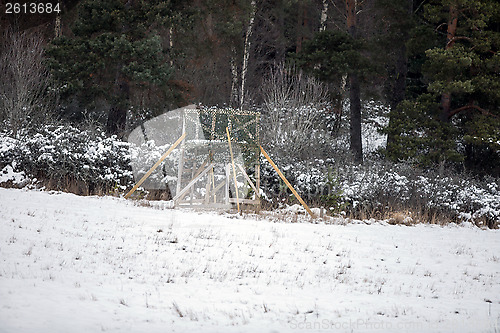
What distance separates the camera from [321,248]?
867 centimetres

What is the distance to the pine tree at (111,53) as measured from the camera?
52.9 feet

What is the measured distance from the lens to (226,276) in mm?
6453

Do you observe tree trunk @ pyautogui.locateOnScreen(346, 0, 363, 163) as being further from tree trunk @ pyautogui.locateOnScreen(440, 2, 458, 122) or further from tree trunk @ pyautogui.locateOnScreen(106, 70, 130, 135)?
tree trunk @ pyautogui.locateOnScreen(106, 70, 130, 135)

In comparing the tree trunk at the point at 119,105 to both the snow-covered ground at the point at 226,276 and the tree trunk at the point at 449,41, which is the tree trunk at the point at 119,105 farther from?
the tree trunk at the point at 449,41

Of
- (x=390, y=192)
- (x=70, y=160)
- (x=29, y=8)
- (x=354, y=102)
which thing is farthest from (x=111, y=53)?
(x=354, y=102)

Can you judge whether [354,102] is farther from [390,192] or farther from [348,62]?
[390,192]

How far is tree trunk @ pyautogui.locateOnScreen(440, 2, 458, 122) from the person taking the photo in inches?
671

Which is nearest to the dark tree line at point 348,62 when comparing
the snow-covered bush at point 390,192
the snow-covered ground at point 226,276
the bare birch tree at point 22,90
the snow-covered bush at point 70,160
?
the bare birch tree at point 22,90

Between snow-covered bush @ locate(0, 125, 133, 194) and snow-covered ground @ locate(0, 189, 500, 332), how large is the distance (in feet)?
9.62

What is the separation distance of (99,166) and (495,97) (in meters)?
13.0

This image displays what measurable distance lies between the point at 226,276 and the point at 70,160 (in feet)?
28.5

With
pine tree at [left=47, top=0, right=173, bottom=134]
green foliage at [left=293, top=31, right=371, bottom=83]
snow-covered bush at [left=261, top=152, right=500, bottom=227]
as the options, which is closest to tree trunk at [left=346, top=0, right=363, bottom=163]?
green foliage at [left=293, top=31, right=371, bottom=83]

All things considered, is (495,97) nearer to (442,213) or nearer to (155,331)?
(442,213)

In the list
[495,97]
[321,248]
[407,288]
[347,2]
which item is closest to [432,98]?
[495,97]
